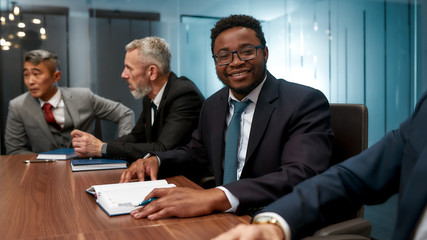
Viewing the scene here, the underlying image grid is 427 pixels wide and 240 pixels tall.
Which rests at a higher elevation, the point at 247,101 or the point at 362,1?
the point at 362,1

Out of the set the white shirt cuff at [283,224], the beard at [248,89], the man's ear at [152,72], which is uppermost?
the man's ear at [152,72]

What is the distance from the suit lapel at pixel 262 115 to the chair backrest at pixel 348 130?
0.26m

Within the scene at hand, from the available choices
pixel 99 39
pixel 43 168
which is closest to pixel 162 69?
pixel 43 168

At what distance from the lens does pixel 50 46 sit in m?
4.54

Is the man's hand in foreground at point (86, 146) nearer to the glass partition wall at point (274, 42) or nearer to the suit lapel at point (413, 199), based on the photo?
the suit lapel at point (413, 199)

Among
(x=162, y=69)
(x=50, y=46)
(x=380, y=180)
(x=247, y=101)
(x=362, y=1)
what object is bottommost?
(x=380, y=180)

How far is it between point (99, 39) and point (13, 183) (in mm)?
3364

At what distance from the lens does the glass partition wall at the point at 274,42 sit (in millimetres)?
3939

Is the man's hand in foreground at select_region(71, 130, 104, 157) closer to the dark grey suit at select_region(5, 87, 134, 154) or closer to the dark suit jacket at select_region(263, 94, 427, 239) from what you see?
the dark grey suit at select_region(5, 87, 134, 154)

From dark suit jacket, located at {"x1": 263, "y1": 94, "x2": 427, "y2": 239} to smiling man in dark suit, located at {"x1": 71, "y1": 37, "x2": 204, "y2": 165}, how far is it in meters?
1.35

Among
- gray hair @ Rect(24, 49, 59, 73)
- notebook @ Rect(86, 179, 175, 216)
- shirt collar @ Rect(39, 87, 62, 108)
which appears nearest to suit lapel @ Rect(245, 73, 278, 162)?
notebook @ Rect(86, 179, 175, 216)

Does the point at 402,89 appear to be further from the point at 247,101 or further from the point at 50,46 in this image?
the point at 50,46

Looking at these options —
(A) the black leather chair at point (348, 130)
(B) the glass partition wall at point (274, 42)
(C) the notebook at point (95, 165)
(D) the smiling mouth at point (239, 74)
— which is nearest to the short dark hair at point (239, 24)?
(D) the smiling mouth at point (239, 74)

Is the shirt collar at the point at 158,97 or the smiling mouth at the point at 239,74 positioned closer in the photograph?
the smiling mouth at the point at 239,74
